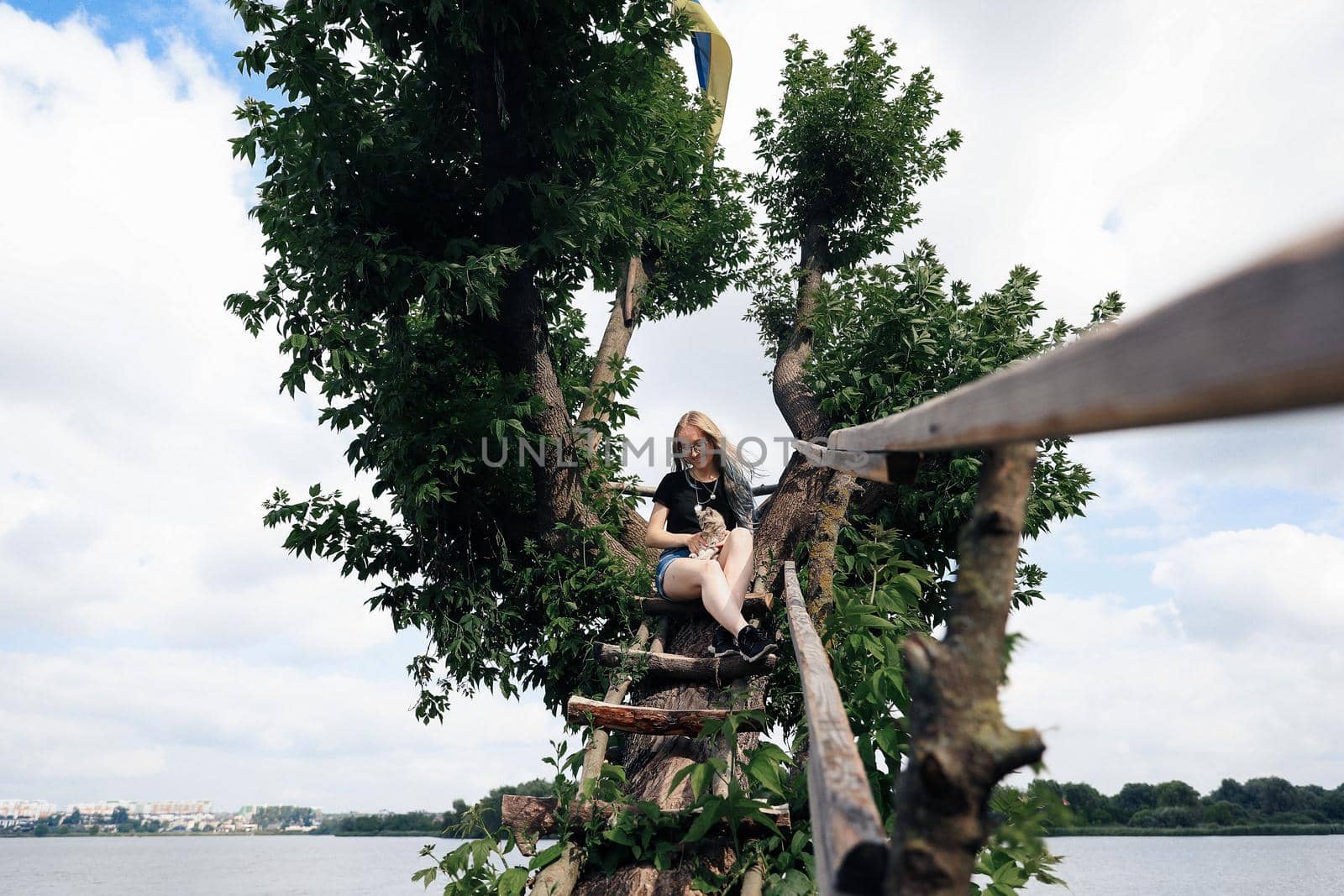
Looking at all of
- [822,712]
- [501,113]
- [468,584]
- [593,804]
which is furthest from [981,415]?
[468,584]

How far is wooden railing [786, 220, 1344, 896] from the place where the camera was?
1.90 ft

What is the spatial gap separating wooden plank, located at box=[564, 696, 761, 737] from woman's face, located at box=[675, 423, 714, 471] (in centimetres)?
194

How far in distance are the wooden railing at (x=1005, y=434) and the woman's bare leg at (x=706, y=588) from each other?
10.1 ft

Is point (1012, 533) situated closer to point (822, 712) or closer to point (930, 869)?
point (930, 869)

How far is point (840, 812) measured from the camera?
1.16m

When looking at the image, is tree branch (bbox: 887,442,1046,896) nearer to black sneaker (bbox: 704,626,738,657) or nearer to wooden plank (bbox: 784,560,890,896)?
wooden plank (bbox: 784,560,890,896)

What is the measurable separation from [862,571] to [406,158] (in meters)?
4.14

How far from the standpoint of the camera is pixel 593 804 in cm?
Result: 349

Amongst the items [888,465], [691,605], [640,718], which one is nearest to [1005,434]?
[888,465]

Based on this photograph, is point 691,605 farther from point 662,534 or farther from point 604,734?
point 604,734

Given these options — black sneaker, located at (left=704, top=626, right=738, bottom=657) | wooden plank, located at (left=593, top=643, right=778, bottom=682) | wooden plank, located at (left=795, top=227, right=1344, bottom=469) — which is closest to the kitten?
black sneaker, located at (left=704, top=626, right=738, bottom=657)

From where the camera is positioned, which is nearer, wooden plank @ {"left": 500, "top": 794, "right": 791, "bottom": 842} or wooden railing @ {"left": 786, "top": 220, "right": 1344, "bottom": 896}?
wooden railing @ {"left": 786, "top": 220, "right": 1344, "bottom": 896}

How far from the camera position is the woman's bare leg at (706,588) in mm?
4602

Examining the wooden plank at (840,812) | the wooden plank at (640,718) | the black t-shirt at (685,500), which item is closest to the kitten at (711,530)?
the black t-shirt at (685,500)
